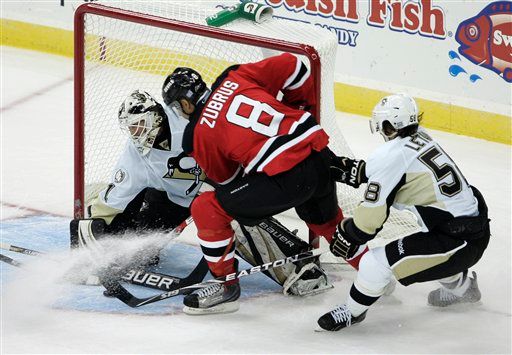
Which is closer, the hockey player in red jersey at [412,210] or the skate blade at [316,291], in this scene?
the hockey player in red jersey at [412,210]

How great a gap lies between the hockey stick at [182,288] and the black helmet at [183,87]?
0.61m

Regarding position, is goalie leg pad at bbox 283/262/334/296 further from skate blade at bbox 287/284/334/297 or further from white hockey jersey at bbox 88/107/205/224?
white hockey jersey at bbox 88/107/205/224

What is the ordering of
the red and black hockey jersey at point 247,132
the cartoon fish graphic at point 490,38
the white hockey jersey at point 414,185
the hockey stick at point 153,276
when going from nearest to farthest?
Result: the white hockey jersey at point 414,185, the red and black hockey jersey at point 247,132, the hockey stick at point 153,276, the cartoon fish graphic at point 490,38

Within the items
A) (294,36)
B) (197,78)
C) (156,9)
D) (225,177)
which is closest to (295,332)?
(225,177)

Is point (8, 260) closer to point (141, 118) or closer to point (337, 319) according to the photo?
point (141, 118)

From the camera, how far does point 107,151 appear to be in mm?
4363

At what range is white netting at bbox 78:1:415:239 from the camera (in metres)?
4.17

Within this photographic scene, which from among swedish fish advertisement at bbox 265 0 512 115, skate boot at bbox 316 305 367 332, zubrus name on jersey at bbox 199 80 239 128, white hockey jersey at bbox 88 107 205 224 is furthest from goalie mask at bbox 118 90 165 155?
swedish fish advertisement at bbox 265 0 512 115

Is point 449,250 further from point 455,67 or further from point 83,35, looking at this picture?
point 455,67

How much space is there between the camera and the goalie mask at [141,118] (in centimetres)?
376

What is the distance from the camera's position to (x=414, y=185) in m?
3.36

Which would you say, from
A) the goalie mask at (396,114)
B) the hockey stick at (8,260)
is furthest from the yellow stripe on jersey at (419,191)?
the hockey stick at (8,260)

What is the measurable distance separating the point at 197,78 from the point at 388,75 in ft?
7.27

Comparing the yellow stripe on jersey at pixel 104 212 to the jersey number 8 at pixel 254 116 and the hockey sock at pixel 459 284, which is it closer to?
the jersey number 8 at pixel 254 116
